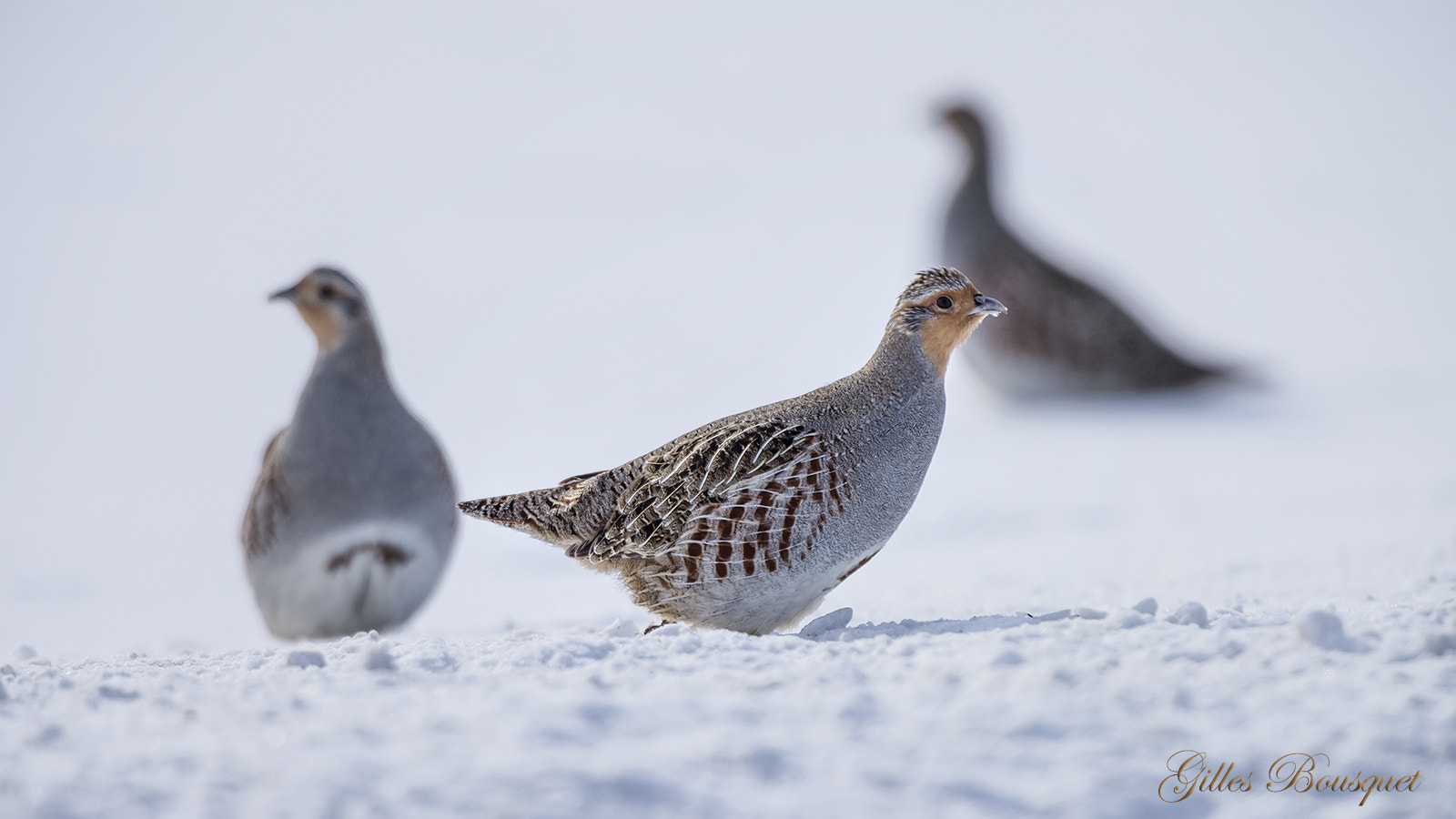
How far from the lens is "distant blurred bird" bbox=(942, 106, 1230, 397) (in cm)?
1095

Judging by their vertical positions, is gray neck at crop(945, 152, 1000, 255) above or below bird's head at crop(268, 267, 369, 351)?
above

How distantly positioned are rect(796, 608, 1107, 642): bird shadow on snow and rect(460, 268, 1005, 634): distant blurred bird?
0.08 metres

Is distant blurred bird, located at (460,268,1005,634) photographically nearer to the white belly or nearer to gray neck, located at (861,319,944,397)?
gray neck, located at (861,319,944,397)

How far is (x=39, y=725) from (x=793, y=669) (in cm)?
139

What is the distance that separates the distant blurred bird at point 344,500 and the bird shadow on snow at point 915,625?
233 centimetres

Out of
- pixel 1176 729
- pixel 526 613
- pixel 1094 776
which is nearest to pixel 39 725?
pixel 1094 776

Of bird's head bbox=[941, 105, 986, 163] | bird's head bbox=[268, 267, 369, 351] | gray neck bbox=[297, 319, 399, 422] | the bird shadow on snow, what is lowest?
the bird shadow on snow

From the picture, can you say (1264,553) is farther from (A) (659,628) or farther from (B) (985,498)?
(A) (659,628)

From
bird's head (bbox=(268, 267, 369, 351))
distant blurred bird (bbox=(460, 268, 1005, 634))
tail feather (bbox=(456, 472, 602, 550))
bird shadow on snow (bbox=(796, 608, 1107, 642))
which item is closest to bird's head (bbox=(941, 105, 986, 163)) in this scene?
bird's head (bbox=(268, 267, 369, 351))

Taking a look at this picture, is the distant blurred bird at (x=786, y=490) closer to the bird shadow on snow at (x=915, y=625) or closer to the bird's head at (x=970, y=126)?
the bird shadow on snow at (x=915, y=625)

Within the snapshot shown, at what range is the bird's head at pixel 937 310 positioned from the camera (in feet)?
11.4

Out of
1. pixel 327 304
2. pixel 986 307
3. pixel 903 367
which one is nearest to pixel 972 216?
pixel 327 304

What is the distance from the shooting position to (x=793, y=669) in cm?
253

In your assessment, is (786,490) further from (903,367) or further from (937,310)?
(937,310)
